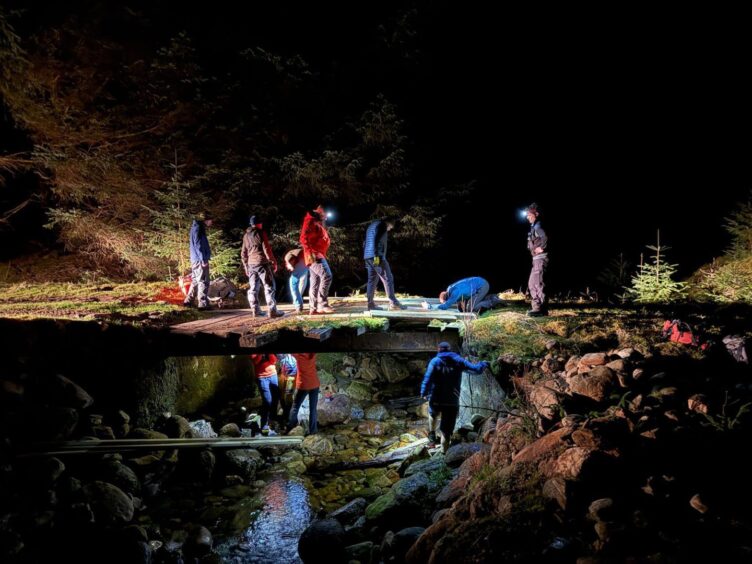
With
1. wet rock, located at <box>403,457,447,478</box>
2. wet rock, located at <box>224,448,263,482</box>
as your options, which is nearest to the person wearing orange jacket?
wet rock, located at <box>224,448,263,482</box>

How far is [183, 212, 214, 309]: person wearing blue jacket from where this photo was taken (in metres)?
8.32

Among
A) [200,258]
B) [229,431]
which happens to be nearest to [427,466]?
[229,431]

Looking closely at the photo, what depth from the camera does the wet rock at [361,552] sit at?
4797 mm

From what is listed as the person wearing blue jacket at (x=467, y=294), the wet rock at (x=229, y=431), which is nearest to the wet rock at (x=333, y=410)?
the wet rock at (x=229, y=431)

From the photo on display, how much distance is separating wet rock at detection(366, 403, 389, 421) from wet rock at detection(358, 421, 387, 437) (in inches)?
23.0

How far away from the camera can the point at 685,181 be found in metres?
24.9

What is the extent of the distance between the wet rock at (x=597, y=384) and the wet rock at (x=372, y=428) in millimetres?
5576

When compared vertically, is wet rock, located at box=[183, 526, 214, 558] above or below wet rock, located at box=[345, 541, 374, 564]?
below

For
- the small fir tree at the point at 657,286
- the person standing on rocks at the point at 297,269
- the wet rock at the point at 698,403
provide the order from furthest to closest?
the small fir tree at the point at 657,286
the person standing on rocks at the point at 297,269
the wet rock at the point at 698,403

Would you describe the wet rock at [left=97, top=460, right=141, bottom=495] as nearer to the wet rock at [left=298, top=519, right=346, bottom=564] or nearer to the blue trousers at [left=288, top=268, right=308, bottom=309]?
the wet rock at [left=298, top=519, right=346, bottom=564]

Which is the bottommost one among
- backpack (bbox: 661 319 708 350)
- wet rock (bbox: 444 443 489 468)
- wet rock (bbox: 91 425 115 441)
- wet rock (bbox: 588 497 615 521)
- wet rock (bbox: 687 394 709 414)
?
wet rock (bbox: 444 443 489 468)

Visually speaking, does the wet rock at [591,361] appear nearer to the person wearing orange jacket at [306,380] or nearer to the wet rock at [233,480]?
the person wearing orange jacket at [306,380]

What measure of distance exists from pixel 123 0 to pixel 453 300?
1325 cm

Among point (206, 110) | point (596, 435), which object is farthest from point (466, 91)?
point (596, 435)
